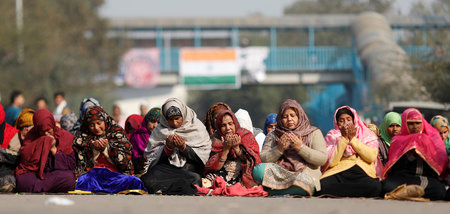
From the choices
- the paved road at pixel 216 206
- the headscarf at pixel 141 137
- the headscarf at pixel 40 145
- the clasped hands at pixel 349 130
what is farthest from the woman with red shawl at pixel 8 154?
the clasped hands at pixel 349 130

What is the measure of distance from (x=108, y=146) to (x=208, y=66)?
3284 centimetres

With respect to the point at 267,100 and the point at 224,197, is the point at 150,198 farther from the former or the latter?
the point at 267,100

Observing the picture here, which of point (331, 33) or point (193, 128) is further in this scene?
point (331, 33)

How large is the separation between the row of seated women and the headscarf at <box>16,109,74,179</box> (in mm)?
11

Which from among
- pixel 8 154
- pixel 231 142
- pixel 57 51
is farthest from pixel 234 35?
pixel 231 142

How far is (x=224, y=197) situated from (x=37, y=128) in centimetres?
236

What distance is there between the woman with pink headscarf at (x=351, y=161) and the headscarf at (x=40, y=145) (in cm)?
282

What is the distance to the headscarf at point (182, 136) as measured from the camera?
31.1 ft

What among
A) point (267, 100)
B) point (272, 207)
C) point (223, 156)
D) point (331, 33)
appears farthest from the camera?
point (331, 33)

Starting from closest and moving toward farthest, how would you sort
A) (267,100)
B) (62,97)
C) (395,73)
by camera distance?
(62,97) < (395,73) < (267,100)

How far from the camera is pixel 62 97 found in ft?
52.6

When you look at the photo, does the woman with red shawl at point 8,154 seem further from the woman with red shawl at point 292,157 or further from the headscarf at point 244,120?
the woman with red shawl at point 292,157

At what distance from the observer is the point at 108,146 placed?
952 centimetres

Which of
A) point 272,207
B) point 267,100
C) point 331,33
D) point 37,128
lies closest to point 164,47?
point 267,100
